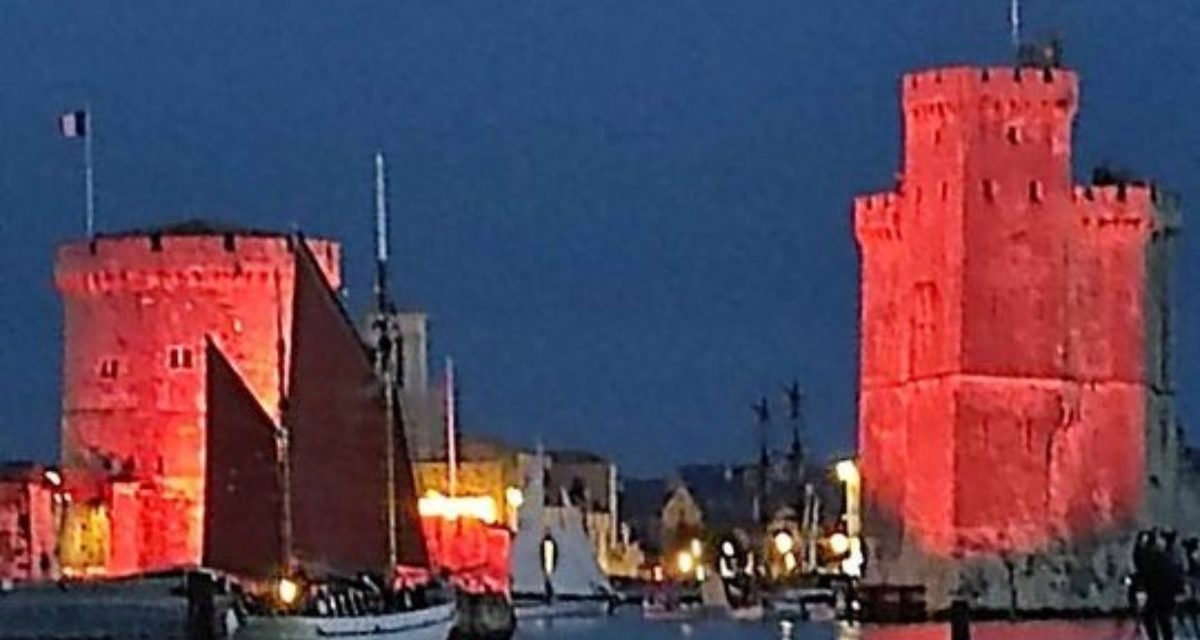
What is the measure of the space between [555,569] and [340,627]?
102ft

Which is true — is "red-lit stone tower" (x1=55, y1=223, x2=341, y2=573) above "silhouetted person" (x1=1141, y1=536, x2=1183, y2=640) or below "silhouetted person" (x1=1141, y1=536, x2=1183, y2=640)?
above

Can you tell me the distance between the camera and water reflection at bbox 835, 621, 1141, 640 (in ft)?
161

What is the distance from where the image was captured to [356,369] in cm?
4506

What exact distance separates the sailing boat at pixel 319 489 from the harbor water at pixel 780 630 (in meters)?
5.79

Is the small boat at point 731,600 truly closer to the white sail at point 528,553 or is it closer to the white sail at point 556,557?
the white sail at point 556,557

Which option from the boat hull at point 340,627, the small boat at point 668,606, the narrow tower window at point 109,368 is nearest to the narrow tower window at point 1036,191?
the small boat at point 668,606

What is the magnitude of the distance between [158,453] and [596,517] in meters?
41.5

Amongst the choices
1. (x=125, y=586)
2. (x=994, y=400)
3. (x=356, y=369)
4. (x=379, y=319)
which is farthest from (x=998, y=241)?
(x=125, y=586)

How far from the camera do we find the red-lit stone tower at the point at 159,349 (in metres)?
54.5

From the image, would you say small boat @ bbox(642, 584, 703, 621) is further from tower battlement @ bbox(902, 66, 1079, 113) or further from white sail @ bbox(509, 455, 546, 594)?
tower battlement @ bbox(902, 66, 1079, 113)

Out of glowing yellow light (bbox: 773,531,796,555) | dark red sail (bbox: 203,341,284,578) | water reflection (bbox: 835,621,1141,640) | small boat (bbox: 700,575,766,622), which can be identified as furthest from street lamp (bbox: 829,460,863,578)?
dark red sail (bbox: 203,341,284,578)

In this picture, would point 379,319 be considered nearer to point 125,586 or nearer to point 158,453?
point 158,453

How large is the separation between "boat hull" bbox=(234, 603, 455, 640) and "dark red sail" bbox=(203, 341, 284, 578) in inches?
68.1

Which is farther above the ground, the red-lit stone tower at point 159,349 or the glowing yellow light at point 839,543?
the red-lit stone tower at point 159,349
